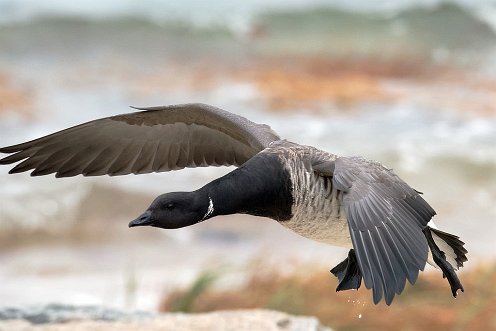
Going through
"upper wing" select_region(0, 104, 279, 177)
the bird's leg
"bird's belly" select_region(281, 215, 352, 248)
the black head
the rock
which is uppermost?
"upper wing" select_region(0, 104, 279, 177)

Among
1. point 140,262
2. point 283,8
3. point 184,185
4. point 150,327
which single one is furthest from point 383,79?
point 150,327

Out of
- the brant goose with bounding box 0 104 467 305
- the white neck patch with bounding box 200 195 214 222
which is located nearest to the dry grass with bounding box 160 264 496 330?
the brant goose with bounding box 0 104 467 305

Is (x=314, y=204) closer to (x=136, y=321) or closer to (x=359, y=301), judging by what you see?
(x=136, y=321)

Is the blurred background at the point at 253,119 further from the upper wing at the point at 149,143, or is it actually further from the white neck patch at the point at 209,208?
the white neck patch at the point at 209,208

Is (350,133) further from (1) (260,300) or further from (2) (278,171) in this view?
(2) (278,171)

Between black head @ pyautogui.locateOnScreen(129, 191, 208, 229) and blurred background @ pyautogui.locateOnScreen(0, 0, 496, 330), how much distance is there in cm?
229

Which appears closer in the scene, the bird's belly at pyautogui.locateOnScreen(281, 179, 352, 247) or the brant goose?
the brant goose

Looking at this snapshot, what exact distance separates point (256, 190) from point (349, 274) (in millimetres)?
722

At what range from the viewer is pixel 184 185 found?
12125 mm

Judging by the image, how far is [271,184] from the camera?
426 centimetres

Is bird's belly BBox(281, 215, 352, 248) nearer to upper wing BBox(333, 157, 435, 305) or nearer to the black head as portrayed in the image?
upper wing BBox(333, 157, 435, 305)

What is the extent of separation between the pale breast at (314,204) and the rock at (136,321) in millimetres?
951

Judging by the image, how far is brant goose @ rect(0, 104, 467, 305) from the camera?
3738mm

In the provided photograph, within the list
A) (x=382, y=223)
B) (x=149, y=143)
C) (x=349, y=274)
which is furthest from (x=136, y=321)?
(x=382, y=223)
